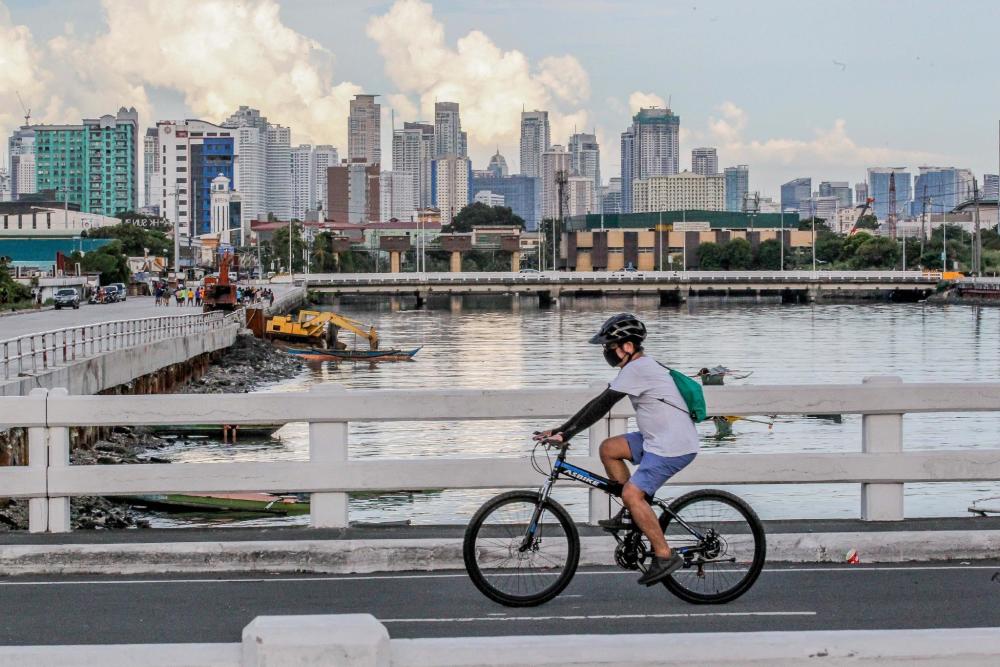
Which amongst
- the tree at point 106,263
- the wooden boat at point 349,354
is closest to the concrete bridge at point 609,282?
the tree at point 106,263

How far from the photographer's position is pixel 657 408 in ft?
30.0

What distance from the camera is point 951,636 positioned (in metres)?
4.59

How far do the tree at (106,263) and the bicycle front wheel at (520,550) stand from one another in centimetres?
11487

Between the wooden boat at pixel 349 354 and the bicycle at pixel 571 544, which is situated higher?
the bicycle at pixel 571 544

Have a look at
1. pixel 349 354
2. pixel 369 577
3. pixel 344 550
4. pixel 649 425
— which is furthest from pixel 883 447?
pixel 349 354

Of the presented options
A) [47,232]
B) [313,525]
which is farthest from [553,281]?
[313,525]

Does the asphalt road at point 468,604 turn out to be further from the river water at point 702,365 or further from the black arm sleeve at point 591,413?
the river water at point 702,365

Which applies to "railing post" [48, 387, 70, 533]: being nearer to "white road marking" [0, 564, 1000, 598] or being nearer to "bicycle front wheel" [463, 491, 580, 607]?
"white road marking" [0, 564, 1000, 598]

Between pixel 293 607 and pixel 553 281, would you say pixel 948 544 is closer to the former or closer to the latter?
pixel 293 607

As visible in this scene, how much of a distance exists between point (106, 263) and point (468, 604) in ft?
382

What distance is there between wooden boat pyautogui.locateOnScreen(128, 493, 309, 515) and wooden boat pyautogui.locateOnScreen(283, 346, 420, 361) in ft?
162

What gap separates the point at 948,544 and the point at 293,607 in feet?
15.3

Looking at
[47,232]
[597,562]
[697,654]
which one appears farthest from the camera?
[47,232]

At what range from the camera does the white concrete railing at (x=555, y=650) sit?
4406 mm
